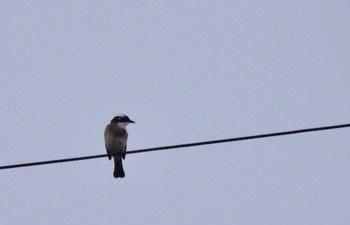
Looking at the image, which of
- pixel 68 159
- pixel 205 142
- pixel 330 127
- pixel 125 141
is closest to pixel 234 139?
pixel 205 142

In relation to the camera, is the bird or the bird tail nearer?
the bird

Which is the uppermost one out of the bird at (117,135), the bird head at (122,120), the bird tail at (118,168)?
the bird head at (122,120)

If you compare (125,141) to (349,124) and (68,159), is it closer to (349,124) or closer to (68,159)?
(68,159)

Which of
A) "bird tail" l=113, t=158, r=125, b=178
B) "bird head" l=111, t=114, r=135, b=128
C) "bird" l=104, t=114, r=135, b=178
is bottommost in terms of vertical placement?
"bird tail" l=113, t=158, r=125, b=178

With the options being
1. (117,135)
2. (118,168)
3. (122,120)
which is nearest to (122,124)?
(122,120)

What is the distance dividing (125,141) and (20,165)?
16.5 ft

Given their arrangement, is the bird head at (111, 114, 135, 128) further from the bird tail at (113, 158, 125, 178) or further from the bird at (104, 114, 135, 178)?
the bird tail at (113, 158, 125, 178)

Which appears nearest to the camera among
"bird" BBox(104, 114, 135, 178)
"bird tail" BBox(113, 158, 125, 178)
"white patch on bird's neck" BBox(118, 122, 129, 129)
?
"bird" BBox(104, 114, 135, 178)

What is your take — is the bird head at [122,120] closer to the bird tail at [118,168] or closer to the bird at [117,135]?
the bird at [117,135]

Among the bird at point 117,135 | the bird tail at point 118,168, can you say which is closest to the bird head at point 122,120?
the bird at point 117,135

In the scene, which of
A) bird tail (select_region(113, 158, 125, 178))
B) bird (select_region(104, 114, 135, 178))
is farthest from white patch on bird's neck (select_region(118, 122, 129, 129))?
bird tail (select_region(113, 158, 125, 178))

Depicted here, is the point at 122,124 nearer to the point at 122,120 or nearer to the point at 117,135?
the point at 122,120

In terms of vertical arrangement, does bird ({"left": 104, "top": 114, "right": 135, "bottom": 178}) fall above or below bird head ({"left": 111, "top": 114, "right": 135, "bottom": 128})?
below

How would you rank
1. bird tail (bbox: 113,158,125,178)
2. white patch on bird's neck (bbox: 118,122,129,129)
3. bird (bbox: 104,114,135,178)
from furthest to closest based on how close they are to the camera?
bird tail (bbox: 113,158,125,178) → white patch on bird's neck (bbox: 118,122,129,129) → bird (bbox: 104,114,135,178)
